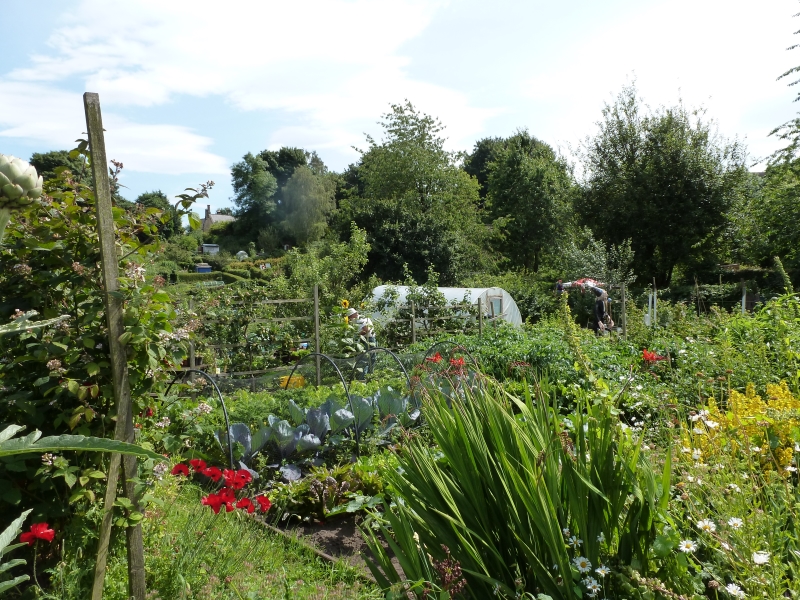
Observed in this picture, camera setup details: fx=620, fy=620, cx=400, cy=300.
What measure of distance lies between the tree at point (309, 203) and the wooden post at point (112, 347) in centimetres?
3825

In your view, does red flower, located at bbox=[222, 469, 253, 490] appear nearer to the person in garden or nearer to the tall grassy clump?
the tall grassy clump

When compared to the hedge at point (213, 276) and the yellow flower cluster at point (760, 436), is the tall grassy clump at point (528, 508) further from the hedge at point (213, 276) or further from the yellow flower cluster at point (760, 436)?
the hedge at point (213, 276)

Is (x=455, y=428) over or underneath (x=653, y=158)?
underneath

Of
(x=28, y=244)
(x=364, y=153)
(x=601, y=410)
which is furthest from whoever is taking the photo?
(x=364, y=153)

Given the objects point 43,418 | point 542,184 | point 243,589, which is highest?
point 542,184

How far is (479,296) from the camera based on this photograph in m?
12.9

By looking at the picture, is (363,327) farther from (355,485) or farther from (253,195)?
(253,195)

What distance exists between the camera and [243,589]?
2.50 m

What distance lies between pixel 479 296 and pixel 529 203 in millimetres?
11768

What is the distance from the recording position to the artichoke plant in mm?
1144

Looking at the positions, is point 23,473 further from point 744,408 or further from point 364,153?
point 364,153

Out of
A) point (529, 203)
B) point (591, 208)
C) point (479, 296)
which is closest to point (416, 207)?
point (529, 203)

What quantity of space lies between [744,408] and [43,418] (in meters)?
3.27

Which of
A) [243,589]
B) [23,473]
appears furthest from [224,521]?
[23,473]
